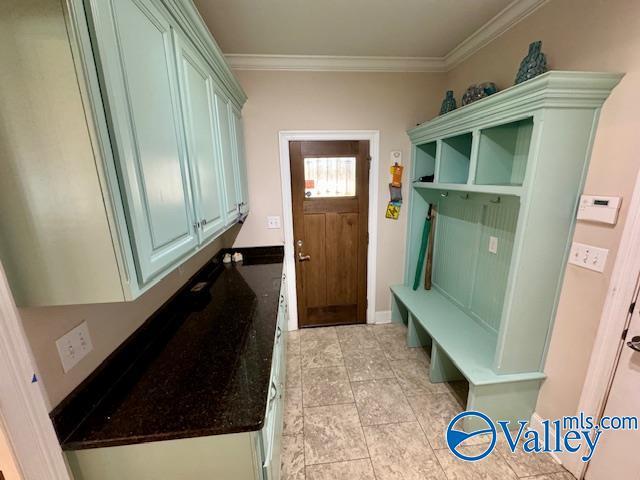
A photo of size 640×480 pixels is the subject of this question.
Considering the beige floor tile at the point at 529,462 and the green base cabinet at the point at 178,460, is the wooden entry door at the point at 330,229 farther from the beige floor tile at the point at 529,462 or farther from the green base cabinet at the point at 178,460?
the green base cabinet at the point at 178,460

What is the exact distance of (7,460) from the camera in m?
0.66

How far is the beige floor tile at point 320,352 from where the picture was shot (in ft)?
7.71

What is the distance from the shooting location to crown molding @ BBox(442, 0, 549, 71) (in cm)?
157

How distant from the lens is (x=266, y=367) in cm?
110

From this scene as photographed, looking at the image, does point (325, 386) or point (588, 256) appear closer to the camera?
point (588, 256)

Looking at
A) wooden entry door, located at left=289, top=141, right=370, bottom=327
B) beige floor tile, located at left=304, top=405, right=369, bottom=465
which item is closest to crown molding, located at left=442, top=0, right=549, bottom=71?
wooden entry door, located at left=289, top=141, right=370, bottom=327

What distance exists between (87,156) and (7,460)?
802 mm

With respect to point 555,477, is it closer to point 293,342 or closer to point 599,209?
point 599,209

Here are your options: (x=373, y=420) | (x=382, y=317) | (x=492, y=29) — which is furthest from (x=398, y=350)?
(x=492, y=29)

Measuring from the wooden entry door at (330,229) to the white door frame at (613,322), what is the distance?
177 cm

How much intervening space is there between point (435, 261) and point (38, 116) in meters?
2.82

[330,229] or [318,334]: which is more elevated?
[330,229]

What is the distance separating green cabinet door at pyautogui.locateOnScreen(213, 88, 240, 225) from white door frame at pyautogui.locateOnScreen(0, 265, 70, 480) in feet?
3.42

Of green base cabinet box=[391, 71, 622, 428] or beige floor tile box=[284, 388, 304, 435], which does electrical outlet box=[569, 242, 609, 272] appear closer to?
green base cabinet box=[391, 71, 622, 428]
